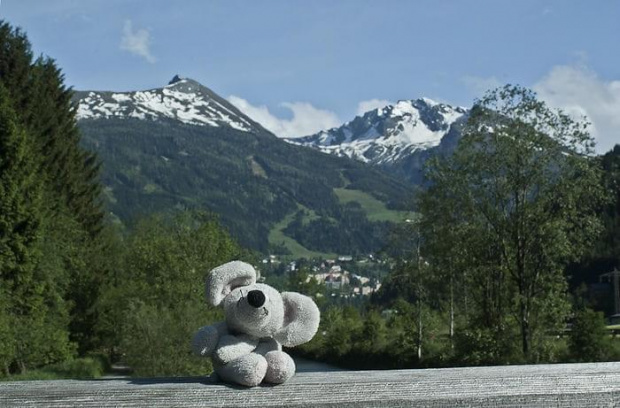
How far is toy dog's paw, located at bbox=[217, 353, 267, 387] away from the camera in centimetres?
485

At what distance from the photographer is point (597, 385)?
16.5 feet

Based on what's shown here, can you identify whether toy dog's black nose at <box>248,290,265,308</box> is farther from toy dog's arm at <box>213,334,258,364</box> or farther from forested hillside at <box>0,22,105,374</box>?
forested hillside at <box>0,22,105,374</box>

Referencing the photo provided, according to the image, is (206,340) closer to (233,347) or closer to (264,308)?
(233,347)

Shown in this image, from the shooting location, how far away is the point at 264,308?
17.3ft

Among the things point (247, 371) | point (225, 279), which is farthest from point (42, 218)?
point (247, 371)

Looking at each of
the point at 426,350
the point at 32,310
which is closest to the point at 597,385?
the point at 32,310

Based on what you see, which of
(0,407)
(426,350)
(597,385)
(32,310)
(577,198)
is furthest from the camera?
(426,350)

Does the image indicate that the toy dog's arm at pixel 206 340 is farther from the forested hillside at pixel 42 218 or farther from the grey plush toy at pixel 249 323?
the forested hillside at pixel 42 218

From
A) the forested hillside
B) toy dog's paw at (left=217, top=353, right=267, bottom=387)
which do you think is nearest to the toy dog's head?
toy dog's paw at (left=217, top=353, right=267, bottom=387)

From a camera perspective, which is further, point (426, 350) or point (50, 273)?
point (426, 350)

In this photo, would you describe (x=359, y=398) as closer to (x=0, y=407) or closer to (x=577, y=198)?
(x=0, y=407)

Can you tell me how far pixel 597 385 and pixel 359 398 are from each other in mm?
1355

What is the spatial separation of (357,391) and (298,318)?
820 mm

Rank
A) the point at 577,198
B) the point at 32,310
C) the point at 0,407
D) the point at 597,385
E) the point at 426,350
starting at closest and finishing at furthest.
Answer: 1. the point at 0,407
2. the point at 597,385
3. the point at 577,198
4. the point at 32,310
5. the point at 426,350
